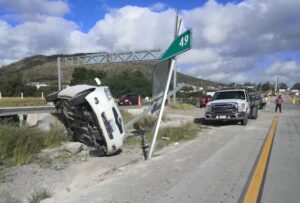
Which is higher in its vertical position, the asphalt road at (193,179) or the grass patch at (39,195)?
the asphalt road at (193,179)

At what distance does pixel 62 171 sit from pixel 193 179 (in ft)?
10.4

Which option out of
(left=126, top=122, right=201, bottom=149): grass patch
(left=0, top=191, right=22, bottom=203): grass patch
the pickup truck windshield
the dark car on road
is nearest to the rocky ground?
(left=0, top=191, right=22, bottom=203): grass patch

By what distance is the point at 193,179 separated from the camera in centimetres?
808

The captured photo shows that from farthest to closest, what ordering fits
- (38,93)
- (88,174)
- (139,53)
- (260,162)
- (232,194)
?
1. (38,93)
2. (139,53)
3. (260,162)
4. (88,174)
5. (232,194)

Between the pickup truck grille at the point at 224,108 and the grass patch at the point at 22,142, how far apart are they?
36.4 feet

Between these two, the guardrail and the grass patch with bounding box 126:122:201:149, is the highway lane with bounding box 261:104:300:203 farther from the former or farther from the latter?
the guardrail

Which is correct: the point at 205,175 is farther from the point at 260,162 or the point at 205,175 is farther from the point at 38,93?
the point at 38,93

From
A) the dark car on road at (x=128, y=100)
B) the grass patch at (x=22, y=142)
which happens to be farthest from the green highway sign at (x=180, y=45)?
the dark car on road at (x=128, y=100)

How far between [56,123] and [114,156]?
10.7ft

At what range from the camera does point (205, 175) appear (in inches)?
333

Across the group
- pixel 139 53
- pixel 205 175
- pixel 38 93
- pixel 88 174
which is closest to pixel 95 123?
pixel 88 174

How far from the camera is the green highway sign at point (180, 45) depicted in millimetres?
10391

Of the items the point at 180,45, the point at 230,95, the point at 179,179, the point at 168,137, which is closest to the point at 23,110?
the point at 230,95

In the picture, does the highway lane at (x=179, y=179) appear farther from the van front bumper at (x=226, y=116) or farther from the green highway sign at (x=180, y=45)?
the van front bumper at (x=226, y=116)
